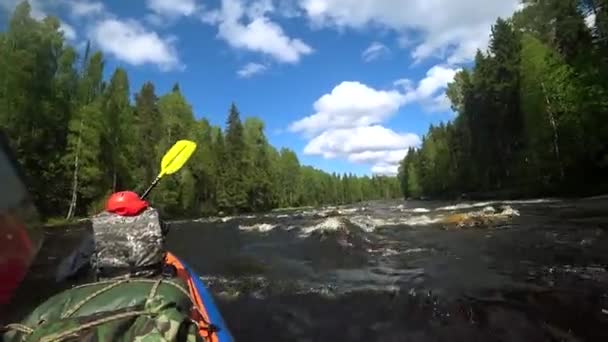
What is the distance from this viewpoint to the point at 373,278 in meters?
9.21

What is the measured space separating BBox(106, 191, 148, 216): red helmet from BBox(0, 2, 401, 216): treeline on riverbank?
12.4 metres

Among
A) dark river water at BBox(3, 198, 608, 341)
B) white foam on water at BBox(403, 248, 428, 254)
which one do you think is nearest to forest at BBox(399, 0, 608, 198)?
dark river water at BBox(3, 198, 608, 341)

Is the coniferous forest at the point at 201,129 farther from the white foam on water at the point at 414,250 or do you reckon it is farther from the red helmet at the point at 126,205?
the red helmet at the point at 126,205

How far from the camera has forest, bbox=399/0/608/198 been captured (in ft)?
97.6

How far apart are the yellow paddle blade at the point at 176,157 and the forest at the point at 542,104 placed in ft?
95.0

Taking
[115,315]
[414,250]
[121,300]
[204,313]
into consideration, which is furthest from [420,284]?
[115,315]

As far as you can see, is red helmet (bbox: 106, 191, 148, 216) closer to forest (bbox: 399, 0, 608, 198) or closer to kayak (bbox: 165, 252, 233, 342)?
kayak (bbox: 165, 252, 233, 342)

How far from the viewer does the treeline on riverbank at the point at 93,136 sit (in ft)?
97.0

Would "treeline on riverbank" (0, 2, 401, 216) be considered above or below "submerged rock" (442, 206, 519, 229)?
above

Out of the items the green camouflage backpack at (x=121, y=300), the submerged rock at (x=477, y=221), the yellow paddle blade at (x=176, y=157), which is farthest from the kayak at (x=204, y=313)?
the submerged rock at (x=477, y=221)

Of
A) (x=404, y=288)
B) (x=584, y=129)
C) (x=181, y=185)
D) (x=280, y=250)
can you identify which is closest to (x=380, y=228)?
(x=280, y=250)

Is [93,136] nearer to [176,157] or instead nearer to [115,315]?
[176,157]

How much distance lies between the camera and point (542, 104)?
35.4 m

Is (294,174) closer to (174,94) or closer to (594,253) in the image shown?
(174,94)
